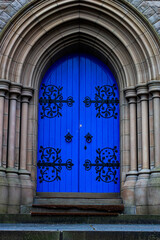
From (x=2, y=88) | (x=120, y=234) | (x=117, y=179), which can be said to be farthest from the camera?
(x=117, y=179)

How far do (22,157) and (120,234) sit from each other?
15.7ft

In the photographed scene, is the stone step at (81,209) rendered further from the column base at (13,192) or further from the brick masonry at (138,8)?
the brick masonry at (138,8)

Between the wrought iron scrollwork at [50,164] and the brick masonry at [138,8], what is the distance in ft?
8.36

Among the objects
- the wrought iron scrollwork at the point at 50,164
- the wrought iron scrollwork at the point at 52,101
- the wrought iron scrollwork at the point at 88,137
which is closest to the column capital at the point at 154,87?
the wrought iron scrollwork at the point at 88,137

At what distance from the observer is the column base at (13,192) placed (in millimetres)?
8398

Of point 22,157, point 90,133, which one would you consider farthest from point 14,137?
point 90,133

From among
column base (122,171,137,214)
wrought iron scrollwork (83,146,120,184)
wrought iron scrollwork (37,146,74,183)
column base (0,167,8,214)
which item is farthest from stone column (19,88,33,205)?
column base (122,171,137,214)

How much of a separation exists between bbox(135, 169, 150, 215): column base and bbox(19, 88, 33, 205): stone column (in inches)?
75.2

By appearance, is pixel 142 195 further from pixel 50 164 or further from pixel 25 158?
pixel 25 158

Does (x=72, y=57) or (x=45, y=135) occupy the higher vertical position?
(x=72, y=57)

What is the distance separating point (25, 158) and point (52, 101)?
138 cm

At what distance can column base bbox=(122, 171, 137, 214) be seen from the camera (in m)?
8.51

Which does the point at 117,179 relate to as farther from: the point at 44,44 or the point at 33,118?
the point at 44,44

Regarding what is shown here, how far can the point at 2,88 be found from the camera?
8734mm
